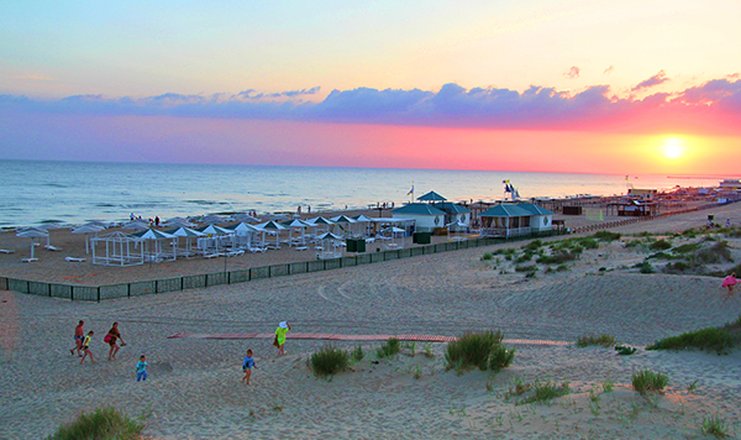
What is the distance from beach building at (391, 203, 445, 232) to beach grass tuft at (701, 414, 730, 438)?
36.9 metres

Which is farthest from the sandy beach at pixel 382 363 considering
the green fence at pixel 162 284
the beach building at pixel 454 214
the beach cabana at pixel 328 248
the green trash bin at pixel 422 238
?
the beach building at pixel 454 214

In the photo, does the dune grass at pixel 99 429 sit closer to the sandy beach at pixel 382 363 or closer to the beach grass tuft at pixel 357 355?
the sandy beach at pixel 382 363

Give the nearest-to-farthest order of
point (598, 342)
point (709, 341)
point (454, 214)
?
point (709, 341) < point (598, 342) < point (454, 214)

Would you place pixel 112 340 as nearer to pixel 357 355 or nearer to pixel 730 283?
pixel 357 355

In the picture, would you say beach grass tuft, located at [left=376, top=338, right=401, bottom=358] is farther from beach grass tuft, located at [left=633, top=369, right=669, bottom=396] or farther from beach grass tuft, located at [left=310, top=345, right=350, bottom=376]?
beach grass tuft, located at [left=633, top=369, right=669, bottom=396]

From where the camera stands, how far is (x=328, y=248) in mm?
35688

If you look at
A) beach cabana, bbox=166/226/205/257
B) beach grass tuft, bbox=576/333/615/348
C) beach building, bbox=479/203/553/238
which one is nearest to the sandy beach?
beach grass tuft, bbox=576/333/615/348

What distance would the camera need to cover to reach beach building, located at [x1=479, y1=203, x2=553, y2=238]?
4328 cm

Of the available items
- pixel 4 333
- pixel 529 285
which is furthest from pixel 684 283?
pixel 4 333

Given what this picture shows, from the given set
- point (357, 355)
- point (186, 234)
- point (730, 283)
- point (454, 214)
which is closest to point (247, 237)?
point (186, 234)

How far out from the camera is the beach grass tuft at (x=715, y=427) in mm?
7746

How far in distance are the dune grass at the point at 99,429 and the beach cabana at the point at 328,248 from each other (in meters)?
23.8

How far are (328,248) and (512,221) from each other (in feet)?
49.0

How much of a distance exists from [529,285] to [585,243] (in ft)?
32.8
